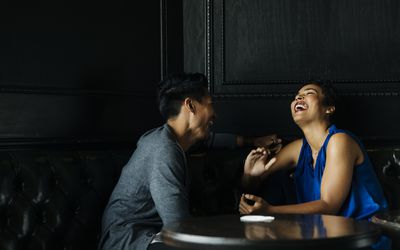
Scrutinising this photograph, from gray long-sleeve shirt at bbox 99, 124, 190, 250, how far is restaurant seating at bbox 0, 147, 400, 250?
126 millimetres

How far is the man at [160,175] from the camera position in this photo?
2672 mm

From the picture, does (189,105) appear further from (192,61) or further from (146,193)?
(192,61)

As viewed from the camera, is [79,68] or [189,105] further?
[79,68]

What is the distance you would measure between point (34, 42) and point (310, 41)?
1.51 meters

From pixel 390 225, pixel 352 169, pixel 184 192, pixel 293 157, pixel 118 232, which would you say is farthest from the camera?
pixel 293 157

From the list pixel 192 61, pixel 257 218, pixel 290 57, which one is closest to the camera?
pixel 257 218

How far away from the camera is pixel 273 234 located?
6.91 feet

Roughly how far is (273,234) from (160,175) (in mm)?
707

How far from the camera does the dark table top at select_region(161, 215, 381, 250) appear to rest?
2021 mm

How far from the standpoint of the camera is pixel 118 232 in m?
2.87

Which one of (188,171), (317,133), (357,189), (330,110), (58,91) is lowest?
(357,189)

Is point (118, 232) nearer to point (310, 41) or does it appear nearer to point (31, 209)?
point (31, 209)

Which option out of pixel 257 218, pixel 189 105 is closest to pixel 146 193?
pixel 189 105

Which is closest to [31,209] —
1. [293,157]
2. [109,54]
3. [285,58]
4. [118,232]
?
[118,232]
